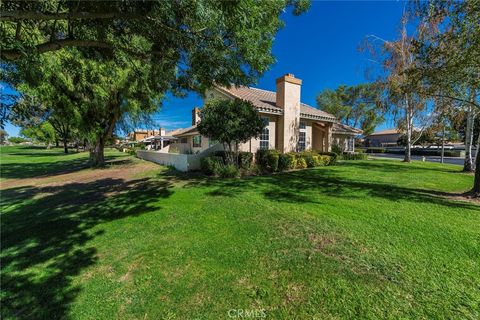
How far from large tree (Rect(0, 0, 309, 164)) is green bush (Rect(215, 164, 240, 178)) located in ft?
15.0

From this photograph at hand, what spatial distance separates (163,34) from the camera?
5.23 m

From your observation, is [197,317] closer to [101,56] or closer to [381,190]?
[101,56]

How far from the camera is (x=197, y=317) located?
263 centimetres

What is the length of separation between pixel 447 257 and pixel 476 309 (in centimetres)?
129

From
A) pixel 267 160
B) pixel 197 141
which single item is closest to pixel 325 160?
pixel 267 160

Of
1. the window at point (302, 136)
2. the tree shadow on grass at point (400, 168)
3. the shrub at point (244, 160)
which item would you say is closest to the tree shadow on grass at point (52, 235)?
the shrub at point (244, 160)

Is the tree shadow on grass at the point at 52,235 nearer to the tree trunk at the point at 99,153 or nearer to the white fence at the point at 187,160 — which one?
the white fence at the point at 187,160

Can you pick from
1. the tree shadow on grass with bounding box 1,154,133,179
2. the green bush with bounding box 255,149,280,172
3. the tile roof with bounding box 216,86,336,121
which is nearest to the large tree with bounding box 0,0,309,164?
the tile roof with bounding box 216,86,336,121

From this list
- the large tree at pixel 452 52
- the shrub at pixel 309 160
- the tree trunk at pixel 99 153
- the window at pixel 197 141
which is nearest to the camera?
the large tree at pixel 452 52

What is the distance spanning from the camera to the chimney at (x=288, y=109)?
1462 centimetres

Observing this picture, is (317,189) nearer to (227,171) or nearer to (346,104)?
(227,171)

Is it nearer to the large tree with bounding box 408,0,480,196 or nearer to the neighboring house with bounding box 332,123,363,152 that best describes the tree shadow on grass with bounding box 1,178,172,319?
the large tree with bounding box 408,0,480,196

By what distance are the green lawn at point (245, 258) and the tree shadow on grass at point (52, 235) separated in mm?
29

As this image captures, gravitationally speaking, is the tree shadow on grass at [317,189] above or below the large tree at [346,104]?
below
